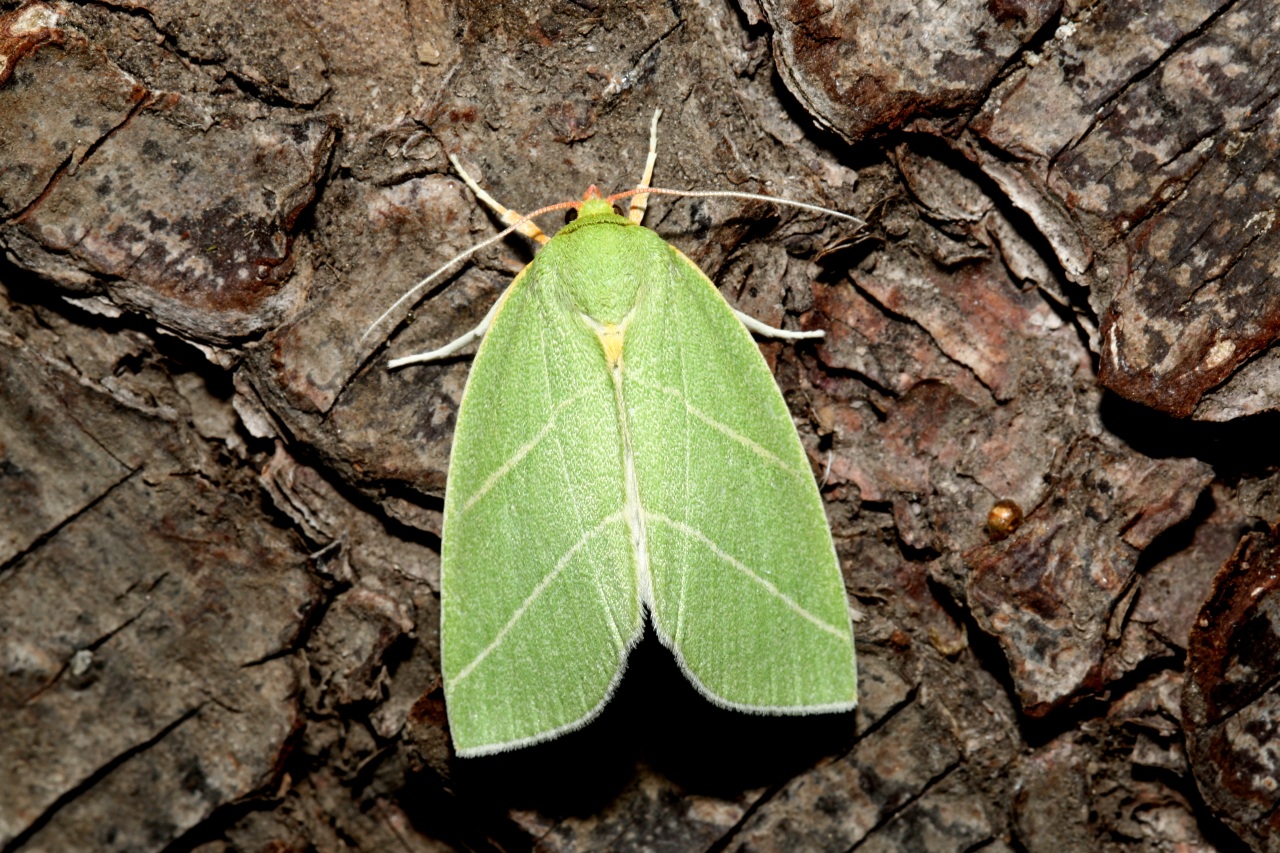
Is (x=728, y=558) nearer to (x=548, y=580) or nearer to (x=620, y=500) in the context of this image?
(x=620, y=500)

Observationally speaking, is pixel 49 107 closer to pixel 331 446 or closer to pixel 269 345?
pixel 269 345

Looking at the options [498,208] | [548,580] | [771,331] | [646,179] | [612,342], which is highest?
[646,179]

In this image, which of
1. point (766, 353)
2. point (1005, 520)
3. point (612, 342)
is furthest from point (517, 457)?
point (1005, 520)

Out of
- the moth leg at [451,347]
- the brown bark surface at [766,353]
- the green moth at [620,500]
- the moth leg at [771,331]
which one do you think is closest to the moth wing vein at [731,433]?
the green moth at [620,500]

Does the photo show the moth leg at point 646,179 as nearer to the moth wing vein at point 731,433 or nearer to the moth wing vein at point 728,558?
the moth wing vein at point 731,433

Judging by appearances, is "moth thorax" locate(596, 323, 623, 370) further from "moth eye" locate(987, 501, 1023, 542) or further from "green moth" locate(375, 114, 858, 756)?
"moth eye" locate(987, 501, 1023, 542)
